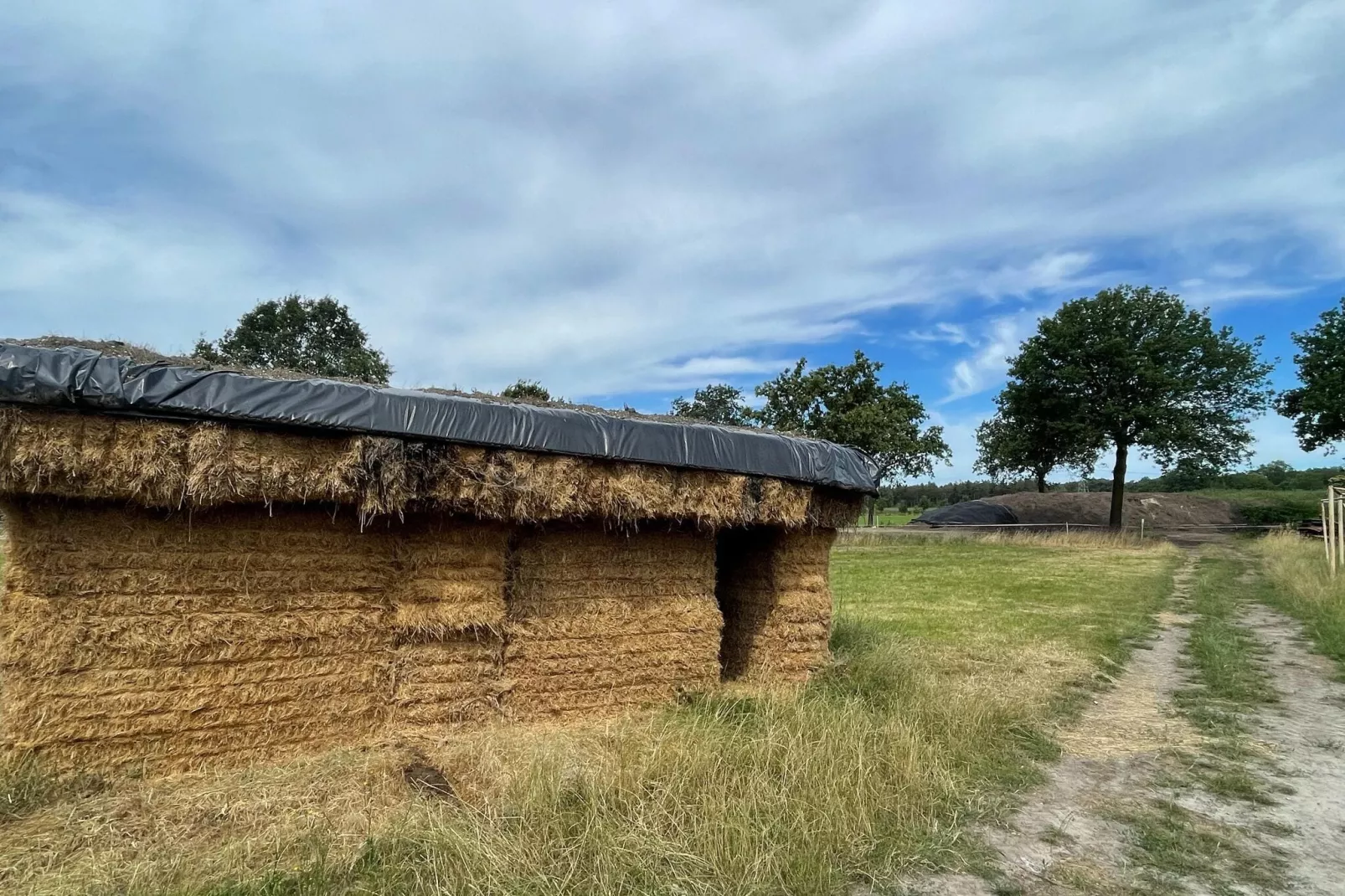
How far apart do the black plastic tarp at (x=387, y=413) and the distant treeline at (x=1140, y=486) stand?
50.5 meters

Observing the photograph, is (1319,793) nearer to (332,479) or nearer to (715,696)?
(715,696)

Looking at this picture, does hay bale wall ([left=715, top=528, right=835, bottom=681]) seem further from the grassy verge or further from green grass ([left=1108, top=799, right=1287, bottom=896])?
the grassy verge

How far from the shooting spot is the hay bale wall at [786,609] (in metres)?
6.98

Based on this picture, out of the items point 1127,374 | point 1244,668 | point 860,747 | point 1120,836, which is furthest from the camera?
point 1127,374

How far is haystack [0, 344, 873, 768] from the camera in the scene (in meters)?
4.24

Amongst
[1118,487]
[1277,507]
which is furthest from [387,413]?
[1277,507]

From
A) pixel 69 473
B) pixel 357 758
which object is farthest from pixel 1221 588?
pixel 69 473

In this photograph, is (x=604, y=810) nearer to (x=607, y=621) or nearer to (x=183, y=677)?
(x=607, y=621)

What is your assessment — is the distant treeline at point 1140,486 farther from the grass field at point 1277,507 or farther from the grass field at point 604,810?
the grass field at point 604,810

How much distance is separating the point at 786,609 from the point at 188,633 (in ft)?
15.3

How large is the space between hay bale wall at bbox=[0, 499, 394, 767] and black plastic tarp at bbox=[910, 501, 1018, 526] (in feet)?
125

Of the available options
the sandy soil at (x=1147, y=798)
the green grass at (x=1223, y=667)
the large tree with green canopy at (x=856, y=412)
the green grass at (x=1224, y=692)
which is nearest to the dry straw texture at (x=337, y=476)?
the sandy soil at (x=1147, y=798)

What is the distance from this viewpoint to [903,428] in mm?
31438

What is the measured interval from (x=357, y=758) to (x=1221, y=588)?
19460mm
